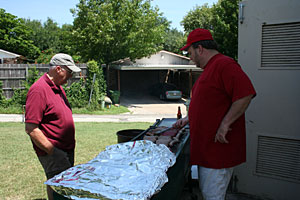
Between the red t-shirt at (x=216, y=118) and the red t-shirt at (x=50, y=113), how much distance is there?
4.98 feet

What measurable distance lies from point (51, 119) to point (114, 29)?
55.9 feet

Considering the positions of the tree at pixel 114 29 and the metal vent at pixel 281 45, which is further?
the tree at pixel 114 29

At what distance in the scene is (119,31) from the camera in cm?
1956

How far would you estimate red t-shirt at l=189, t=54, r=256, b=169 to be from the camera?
2432mm

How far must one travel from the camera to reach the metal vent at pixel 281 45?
372 centimetres

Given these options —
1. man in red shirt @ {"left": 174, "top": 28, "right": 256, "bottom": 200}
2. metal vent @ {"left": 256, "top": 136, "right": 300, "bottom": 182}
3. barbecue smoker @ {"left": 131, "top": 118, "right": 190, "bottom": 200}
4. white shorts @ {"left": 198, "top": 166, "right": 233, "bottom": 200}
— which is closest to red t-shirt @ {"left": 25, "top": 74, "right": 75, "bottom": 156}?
barbecue smoker @ {"left": 131, "top": 118, "right": 190, "bottom": 200}

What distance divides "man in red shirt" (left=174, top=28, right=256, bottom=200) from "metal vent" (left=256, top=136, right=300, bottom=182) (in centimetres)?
164

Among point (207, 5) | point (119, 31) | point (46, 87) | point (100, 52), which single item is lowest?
point (46, 87)

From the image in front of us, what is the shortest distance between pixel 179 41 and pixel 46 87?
136 ft

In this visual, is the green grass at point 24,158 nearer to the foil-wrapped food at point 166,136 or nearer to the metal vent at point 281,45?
the foil-wrapped food at point 166,136

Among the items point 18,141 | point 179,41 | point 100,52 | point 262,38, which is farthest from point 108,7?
point 179,41

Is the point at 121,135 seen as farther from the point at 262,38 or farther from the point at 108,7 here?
the point at 108,7

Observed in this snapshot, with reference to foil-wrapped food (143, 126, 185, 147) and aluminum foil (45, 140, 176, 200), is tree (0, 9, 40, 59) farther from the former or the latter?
aluminum foil (45, 140, 176, 200)

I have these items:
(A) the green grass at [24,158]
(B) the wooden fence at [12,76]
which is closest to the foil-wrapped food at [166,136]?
(A) the green grass at [24,158]
